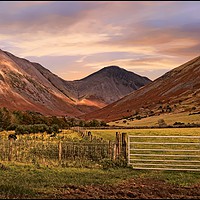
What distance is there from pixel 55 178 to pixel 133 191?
13.9 feet

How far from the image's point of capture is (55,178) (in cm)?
1828

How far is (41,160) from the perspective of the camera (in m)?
22.8

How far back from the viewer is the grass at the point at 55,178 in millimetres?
15391

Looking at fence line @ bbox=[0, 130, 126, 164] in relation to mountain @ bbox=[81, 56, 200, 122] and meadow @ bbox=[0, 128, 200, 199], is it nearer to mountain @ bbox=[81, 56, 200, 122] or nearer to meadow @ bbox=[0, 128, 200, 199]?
meadow @ bbox=[0, 128, 200, 199]

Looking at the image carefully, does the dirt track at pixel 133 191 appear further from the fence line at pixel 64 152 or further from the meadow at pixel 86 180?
the fence line at pixel 64 152

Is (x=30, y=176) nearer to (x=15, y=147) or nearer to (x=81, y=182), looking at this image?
(x=81, y=182)

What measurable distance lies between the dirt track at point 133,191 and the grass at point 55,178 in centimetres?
61

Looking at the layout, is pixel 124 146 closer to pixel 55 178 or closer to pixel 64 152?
pixel 64 152

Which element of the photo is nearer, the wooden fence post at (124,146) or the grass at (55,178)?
the grass at (55,178)

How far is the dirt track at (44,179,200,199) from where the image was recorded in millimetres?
14562

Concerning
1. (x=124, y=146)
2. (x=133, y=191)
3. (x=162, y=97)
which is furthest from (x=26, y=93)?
(x=133, y=191)

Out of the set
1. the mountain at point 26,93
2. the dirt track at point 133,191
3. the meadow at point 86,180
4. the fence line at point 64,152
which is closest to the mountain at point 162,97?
the mountain at point 26,93

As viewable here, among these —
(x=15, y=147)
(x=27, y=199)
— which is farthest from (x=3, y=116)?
(x=27, y=199)

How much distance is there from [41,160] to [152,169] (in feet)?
20.1
